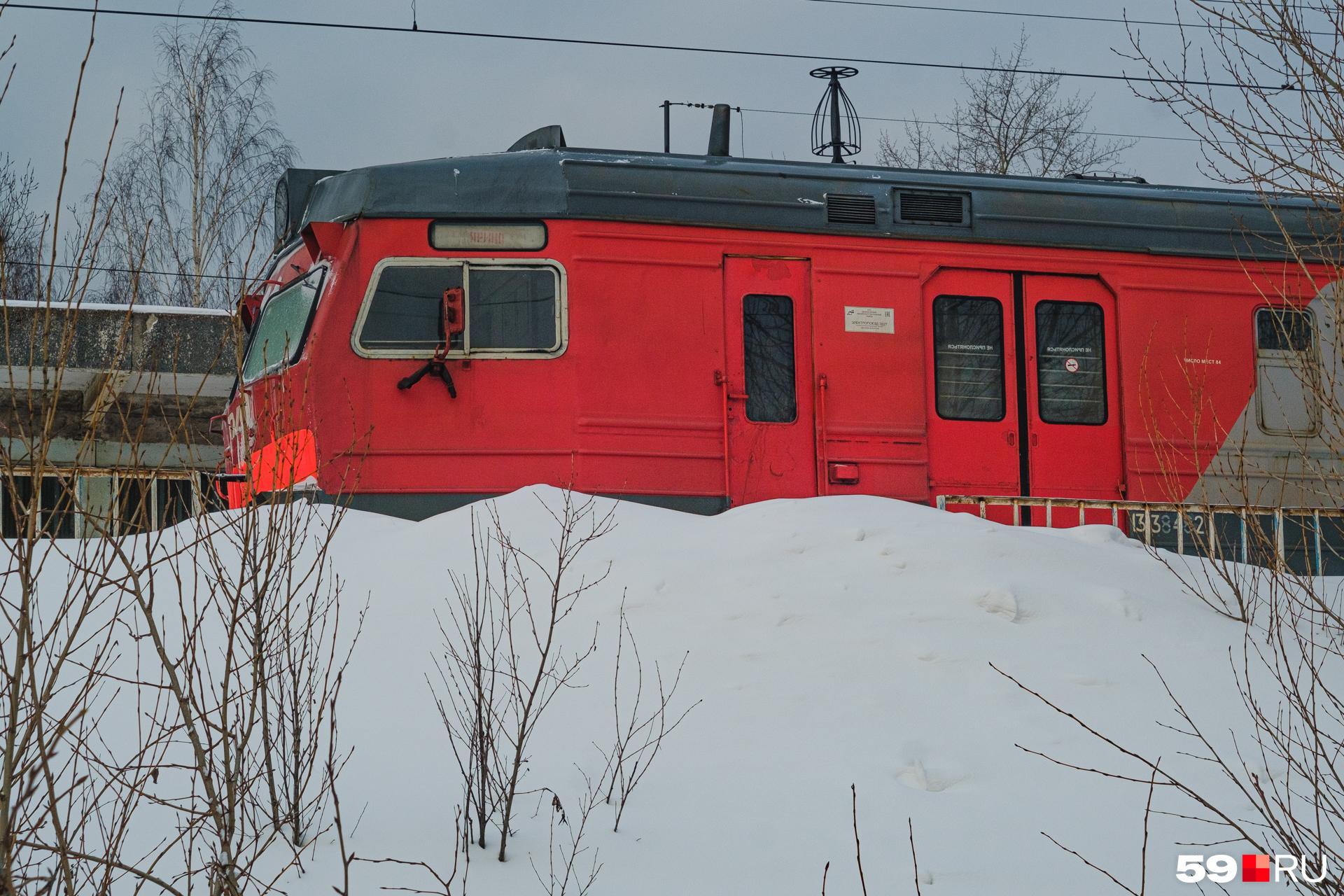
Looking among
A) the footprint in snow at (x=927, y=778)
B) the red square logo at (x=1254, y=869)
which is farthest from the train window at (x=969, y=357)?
the red square logo at (x=1254, y=869)

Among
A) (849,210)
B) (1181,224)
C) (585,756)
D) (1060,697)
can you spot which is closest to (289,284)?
(849,210)

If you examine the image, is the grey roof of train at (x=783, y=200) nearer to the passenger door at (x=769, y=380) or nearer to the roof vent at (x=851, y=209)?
the roof vent at (x=851, y=209)

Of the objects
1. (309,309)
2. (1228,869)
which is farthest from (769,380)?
(1228,869)

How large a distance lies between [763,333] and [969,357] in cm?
145

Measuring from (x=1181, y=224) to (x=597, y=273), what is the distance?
4134 mm

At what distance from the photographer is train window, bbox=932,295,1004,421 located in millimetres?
8875

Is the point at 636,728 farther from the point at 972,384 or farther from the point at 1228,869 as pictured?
the point at 972,384

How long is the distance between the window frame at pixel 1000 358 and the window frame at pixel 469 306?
2.47m

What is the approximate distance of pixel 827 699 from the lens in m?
6.06

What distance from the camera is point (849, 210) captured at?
8.74 metres

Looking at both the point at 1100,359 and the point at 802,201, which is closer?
the point at 802,201

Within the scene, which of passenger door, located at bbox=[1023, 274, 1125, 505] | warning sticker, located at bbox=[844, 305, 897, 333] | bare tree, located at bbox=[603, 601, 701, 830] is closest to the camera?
bare tree, located at bbox=[603, 601, 701, 830]

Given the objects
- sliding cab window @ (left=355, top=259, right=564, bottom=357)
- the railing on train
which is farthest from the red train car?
the railing on train

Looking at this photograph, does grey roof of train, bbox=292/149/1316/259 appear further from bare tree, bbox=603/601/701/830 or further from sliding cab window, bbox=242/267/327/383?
bare tree, bbox=603/601/701/830
